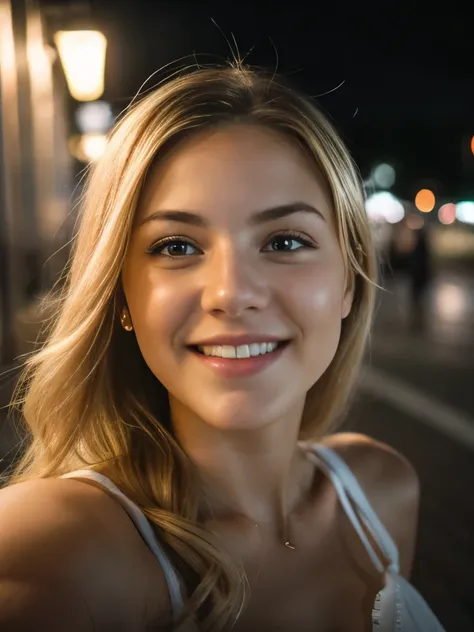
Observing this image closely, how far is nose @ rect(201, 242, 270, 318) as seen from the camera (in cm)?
87

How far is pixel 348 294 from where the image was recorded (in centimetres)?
114

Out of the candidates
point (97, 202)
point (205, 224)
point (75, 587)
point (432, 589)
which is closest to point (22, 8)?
point (97, 202)

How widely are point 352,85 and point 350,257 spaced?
1.52ft

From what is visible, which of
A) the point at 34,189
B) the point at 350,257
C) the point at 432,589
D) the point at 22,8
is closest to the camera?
the point at 350,257

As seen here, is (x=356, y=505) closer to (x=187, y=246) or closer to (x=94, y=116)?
(x=187, y=246)

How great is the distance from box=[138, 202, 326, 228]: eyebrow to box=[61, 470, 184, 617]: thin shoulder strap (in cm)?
36

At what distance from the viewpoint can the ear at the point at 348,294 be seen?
1.12 metres

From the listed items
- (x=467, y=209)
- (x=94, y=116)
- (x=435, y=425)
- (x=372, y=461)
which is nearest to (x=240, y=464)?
(x=372, y=461)

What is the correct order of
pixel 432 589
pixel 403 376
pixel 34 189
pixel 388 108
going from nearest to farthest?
pixel 388 108 < pixel 432 589 < pixel 34 189 < pixel 403 376

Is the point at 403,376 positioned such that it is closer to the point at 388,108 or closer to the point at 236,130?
the point at 388,108

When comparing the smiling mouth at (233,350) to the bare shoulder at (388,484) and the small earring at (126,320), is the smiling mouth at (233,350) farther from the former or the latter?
the bare shoulder at (388,484)

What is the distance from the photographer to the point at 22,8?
1345 mm

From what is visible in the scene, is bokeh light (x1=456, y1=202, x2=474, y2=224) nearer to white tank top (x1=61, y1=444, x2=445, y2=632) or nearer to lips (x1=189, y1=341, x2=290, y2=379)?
white tank top (x1=61, y1=444, x2=445, y2=632)

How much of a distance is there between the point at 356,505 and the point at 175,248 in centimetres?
58
